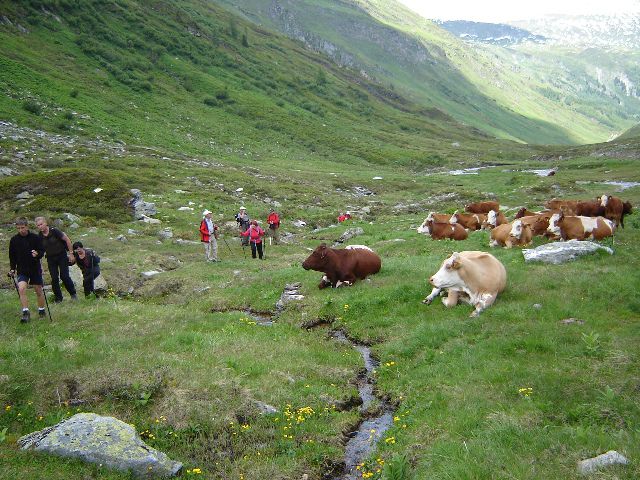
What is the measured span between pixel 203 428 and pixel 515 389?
19.7ft

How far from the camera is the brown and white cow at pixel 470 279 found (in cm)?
1427

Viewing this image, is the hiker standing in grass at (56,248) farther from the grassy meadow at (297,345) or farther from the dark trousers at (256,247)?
the dark trousers at (256,247)

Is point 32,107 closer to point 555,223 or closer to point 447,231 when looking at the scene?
point 447,231

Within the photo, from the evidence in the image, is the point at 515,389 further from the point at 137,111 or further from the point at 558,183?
the point at 137,111

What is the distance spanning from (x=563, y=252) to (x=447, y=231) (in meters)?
8.98

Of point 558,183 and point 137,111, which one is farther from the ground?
point 137,111

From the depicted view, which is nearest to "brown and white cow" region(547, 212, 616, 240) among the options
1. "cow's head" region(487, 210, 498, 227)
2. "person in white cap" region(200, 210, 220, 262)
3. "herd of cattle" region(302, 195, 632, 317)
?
"herd of cattle" region(302, 195, 632, 317)

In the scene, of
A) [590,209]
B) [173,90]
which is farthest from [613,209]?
[173,90]

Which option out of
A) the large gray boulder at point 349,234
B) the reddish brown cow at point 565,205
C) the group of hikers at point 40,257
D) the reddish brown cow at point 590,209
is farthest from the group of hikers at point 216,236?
the reddish brown cow at point 590,209

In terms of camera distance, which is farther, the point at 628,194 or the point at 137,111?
the point at 137,111

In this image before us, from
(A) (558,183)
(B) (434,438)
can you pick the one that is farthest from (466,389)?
(A) (558,183)

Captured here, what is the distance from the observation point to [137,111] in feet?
223

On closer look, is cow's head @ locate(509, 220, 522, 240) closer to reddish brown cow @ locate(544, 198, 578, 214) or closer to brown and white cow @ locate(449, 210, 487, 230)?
reddish brown cow @ locate(544, 198, 578, 214)

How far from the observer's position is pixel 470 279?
14.4 m
